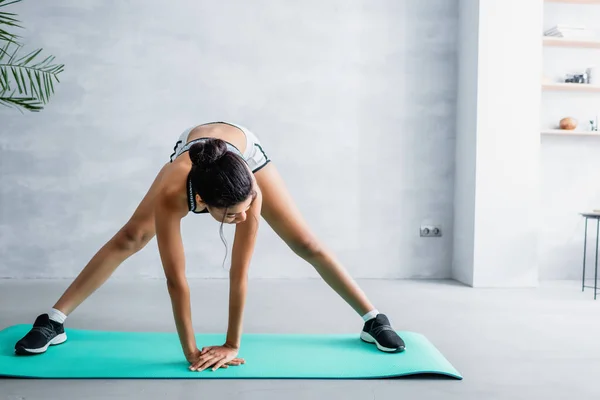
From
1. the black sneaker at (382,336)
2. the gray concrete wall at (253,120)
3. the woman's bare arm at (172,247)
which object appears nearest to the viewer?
the woman's bare arm at (172,247)

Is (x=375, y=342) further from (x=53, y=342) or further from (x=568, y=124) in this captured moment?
(x=568, y=124)

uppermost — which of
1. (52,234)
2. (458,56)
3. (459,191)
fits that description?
(458,56)

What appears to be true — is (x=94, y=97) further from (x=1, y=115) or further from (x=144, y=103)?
(x=1, y=115)

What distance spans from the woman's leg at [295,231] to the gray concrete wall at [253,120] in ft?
6.66

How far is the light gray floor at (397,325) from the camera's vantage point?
6.30 feet

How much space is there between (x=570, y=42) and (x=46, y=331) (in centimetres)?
394

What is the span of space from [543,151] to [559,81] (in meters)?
0.54

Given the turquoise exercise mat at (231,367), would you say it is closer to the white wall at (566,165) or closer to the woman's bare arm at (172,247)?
the woman's bare arm at (172,247)

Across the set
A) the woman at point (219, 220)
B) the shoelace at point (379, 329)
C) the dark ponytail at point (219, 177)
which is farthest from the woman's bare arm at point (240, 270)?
the shoelace at point (379, 329)

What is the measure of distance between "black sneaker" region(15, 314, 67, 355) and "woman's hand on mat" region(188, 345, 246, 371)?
59 cm

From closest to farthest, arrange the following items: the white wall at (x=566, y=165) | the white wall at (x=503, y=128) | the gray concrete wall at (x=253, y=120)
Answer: the white wall at (x=503, y=128), the gray concrete wall at (x=253, y=120), the white wall at (x=566, y=165)

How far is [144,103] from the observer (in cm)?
433

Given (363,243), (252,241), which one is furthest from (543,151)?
(252,241)

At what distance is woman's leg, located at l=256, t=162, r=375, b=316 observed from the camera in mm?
2229
